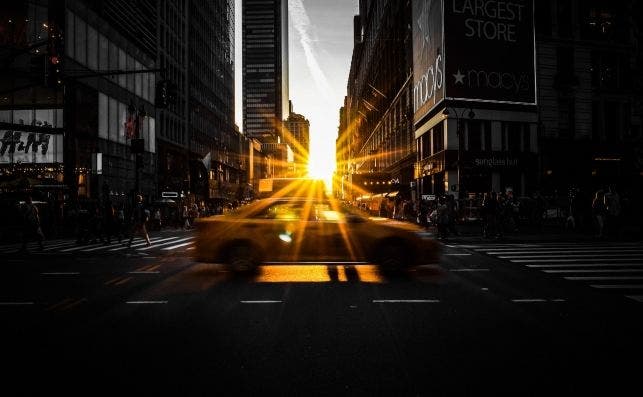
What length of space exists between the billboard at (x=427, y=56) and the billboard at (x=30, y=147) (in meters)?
27.7

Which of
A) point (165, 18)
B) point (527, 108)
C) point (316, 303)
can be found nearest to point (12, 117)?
point (165, 18)

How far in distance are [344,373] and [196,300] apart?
3673mm

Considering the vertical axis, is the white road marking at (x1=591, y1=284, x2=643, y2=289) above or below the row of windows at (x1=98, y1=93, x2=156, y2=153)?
below

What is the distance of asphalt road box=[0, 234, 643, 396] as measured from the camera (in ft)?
12.2

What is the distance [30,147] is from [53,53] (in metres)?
18.8

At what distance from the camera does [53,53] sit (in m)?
13.6

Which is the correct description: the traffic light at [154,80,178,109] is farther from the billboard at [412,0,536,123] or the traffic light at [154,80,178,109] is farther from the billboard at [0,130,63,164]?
the billboard at [412,0,536,123]

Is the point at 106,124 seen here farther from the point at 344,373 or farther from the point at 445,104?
the point at 344,373

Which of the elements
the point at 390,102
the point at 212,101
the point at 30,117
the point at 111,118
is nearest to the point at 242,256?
the point at 30,117

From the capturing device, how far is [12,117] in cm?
2981

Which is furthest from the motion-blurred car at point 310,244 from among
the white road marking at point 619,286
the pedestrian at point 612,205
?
the pedestrian at point 612,205

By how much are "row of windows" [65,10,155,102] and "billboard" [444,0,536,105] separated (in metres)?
24.0

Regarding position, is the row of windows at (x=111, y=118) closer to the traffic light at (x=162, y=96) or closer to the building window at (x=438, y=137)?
the traffic light at (x=162, y=96)

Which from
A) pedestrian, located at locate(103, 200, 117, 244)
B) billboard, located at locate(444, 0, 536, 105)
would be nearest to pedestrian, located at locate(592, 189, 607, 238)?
pedestrian, located at locate(103, 200, 117, 244)
